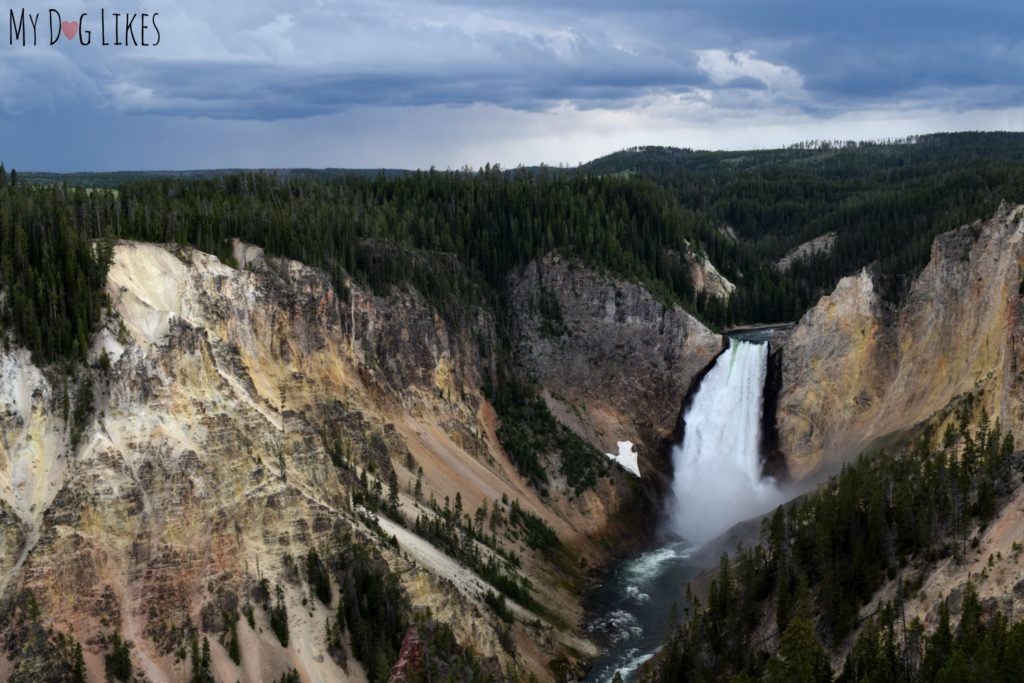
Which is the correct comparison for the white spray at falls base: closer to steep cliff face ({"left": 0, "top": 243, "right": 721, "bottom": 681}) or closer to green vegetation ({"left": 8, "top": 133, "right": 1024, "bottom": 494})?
green vegetation ({"left": 8, "top": 133, "right": 1024, "bottom": 494})

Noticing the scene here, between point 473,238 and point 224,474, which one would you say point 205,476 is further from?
point 473,238

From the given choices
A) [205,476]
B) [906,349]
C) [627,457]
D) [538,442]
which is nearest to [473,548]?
[205,476]

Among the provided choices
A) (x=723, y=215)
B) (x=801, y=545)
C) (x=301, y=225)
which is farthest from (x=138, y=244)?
(x=723, y=215)

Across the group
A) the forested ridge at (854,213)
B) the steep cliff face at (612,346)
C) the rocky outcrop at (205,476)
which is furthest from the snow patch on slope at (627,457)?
the forested ridge at (854,213)

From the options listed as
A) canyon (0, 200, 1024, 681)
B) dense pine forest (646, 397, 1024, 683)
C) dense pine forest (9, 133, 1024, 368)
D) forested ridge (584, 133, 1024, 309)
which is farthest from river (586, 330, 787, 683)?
forested ridge (584, 133, 1024, 309)

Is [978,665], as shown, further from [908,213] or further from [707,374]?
[908,213]

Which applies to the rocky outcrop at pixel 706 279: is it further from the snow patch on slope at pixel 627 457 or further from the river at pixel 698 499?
the snow patch on slope at pixel 627 457
